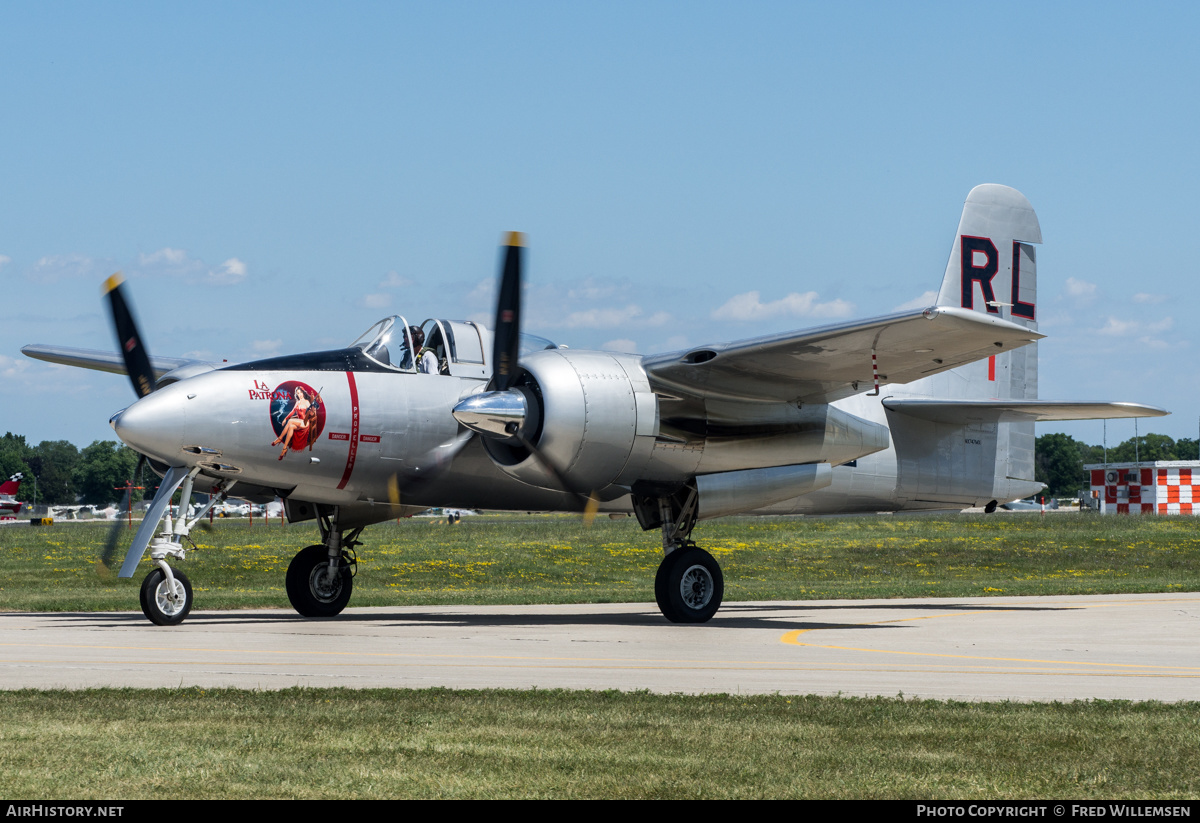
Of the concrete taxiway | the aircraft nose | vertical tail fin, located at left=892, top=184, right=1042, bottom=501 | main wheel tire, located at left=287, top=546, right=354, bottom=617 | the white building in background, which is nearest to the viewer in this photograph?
the concrete taxiway

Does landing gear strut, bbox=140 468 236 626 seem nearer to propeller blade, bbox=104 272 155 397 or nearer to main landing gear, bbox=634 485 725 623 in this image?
propeller blade, bbox=104 272 155 397

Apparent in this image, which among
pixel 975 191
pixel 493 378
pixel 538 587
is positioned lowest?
pixel 538 587

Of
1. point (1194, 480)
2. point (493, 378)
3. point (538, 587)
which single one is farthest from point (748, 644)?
point (1194, 480)

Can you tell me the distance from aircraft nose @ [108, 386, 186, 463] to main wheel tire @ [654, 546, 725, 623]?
24.5ft

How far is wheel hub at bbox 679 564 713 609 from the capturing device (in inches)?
768

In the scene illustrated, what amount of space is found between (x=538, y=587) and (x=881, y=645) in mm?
17973

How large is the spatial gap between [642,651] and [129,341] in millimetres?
9922

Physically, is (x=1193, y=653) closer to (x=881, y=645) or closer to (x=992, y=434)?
(x=881, y=645)

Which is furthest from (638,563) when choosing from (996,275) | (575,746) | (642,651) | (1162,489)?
(1162,489)

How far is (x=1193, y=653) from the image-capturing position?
1464 cm

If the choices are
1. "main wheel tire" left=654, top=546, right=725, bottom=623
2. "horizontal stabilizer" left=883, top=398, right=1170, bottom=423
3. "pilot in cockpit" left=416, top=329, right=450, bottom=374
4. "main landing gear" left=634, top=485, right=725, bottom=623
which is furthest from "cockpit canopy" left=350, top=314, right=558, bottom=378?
"horizontal stabilizer" left=883, top=398, right=1170, bottom=423

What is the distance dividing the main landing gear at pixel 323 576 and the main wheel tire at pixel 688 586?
541 cm

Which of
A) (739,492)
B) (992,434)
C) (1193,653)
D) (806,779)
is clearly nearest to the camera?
(806,779)

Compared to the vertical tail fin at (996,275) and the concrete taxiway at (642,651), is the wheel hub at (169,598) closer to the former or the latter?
the concrete taxiway at (642,651)
